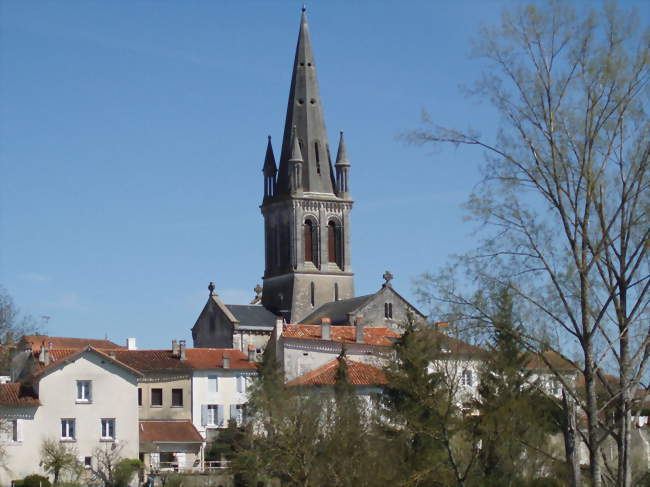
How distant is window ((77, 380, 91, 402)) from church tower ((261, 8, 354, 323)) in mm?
38527

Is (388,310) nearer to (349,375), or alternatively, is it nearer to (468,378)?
(349,375)

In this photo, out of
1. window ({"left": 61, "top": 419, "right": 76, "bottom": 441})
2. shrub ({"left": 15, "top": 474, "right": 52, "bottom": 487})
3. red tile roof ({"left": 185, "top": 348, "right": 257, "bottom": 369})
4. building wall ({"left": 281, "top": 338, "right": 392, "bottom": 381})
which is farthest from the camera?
red tile roof ({"left": 185, "top": 348, "right": 257, "bottom": 369})

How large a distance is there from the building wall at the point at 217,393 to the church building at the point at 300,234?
65.4 feet

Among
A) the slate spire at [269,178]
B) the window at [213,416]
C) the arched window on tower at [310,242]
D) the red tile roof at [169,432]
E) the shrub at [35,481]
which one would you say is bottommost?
the shrub at [35,481]

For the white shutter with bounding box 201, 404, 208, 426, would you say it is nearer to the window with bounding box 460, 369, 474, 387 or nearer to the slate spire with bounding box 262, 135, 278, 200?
the window with bounding box 460, 369, 474, 387

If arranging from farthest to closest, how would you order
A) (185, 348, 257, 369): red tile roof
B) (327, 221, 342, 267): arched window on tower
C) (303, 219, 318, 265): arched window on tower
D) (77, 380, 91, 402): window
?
(327, 221, 342, 267): arched window on tower → (303, 219, 318, 265): arched window on tower → (185, 348, 257, 369): red tile roof → (77, 380, 91, 402): window

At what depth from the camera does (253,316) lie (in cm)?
9325

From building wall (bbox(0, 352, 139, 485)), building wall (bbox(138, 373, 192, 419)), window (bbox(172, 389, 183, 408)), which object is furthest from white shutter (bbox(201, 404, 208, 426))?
building wall (bbox(0, 352, 139, 485))

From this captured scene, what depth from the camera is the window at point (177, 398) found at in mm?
68938

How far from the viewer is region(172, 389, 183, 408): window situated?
68.9 meters

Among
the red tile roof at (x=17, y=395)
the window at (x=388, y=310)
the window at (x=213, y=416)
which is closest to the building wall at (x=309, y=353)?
the window at (x=213, y=416)

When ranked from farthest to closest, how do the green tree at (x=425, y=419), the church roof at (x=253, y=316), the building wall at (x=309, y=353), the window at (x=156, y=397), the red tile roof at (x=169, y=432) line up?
the church roof at (x=253, y=316) < the window at (x=156, y=397) < the building wall at (x=309, y=353) < the red tile roof at (x=169, y=432) < the green tree at (x=425, y=419)

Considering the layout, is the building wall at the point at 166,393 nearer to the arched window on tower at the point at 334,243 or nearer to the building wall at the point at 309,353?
the building wall at the point at 309,353

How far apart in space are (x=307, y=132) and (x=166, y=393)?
3564 cm
